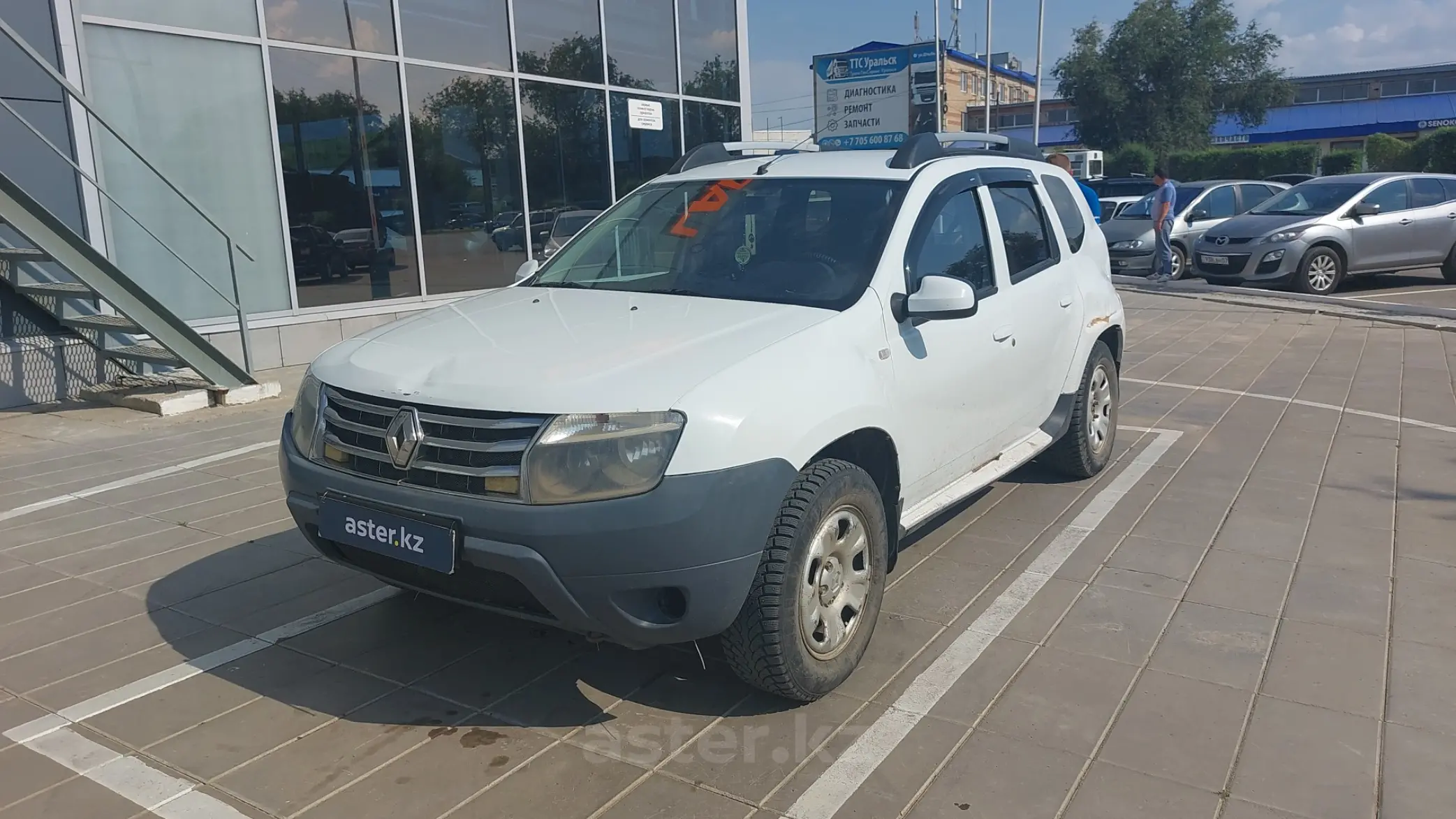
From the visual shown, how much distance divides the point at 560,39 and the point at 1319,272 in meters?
10.7

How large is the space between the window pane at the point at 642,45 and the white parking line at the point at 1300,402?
7599 millimetres

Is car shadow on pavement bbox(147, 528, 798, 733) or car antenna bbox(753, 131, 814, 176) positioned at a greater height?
car antenna bbox(753, 131, 814, 176)

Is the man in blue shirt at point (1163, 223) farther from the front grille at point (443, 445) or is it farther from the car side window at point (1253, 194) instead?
the front grille at point (443, 445)

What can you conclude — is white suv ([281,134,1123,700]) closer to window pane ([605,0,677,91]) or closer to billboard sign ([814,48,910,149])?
window pane ([605,0,677,91])

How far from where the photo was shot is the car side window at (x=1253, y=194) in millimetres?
17594

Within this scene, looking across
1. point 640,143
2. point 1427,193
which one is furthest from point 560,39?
point 1427,193

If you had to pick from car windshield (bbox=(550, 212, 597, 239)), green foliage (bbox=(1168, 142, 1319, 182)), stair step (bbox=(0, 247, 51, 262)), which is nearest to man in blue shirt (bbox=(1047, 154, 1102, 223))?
car windshield (bbox=(550, 212, 597, 239))

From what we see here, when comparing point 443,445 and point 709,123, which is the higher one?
point 709,123

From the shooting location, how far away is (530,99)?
12.2 metres

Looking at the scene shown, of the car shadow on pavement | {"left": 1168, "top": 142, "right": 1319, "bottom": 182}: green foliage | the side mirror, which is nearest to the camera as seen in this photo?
the car shadow on pavement

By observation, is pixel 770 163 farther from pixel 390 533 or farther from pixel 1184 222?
pixel 1184 222

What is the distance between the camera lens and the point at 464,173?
37.7 feet

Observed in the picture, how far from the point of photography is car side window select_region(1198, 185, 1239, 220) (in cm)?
1731

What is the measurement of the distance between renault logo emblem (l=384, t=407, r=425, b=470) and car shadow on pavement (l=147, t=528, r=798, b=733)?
22.0 inches
